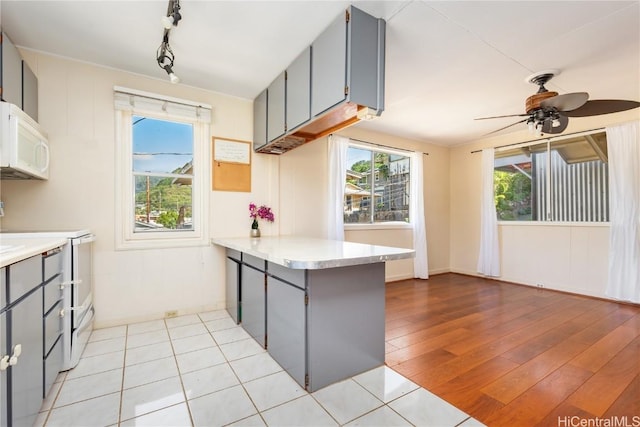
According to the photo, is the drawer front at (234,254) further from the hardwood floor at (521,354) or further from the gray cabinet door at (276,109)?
the hardwood floor at (521,354)

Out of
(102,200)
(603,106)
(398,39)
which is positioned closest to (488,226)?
(603,106)

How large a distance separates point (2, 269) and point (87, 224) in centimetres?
182

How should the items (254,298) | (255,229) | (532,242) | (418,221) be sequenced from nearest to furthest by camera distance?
1. (254,298)
2. (255,229)
3. (532,242)
4. (418,221)

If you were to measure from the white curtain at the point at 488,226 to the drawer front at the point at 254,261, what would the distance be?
13.8 ft

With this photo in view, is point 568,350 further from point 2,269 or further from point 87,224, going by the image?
point 87,224

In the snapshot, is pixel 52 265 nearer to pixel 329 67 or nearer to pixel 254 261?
pixel 254 261

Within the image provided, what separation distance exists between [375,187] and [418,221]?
0.97 m

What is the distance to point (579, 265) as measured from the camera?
159 inches

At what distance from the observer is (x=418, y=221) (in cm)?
492

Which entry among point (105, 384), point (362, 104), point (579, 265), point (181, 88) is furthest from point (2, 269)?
point (579, 265)

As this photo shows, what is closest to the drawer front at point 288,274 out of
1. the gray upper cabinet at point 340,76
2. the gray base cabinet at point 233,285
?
the gray base cabinet at point 233,285

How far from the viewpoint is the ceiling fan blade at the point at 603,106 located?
7.41 ft

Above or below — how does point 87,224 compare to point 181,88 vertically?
below

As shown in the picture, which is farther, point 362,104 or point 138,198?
point 138,198
